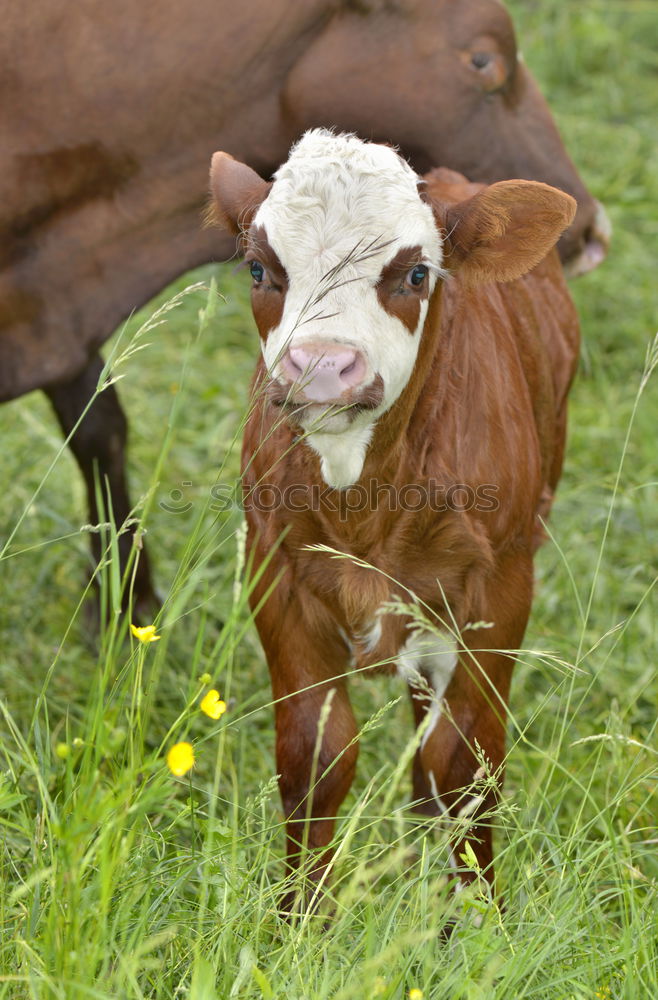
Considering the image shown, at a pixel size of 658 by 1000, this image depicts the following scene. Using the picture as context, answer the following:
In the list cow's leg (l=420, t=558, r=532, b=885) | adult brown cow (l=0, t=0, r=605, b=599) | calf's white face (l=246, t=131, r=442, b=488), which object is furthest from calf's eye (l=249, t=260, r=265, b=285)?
adult brown cow (l=0, t=0, r=605, b=599)

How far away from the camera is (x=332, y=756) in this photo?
294 centimetres

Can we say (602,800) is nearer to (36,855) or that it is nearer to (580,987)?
(580,987)

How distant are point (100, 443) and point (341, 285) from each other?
2.03 metres

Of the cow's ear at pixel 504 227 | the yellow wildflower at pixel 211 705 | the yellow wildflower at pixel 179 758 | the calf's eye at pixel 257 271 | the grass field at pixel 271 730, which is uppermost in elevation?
the calf's eye at pixel 257 271

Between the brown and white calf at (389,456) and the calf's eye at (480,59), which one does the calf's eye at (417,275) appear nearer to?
the brown and white calf at (389,456)

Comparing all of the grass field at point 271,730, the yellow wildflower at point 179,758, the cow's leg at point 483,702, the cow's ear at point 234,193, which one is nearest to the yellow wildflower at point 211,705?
the grass field at point 271,730

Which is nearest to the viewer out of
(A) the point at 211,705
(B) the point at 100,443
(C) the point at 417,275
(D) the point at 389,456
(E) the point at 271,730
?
(A) the point at 211,705

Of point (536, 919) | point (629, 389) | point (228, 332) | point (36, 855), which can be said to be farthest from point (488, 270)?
point (228, 332)

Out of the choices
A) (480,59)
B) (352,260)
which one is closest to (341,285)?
(352,260)

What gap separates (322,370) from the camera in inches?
91.2

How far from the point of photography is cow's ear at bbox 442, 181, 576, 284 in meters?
2.64

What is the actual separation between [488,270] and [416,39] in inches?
62.8

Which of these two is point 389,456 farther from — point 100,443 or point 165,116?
point 100,443

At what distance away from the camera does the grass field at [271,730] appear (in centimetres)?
210
